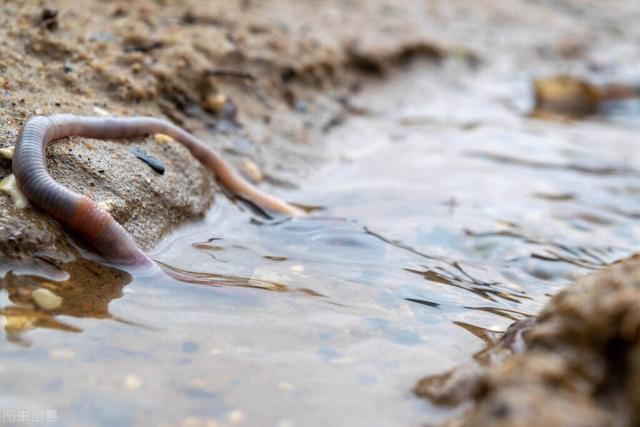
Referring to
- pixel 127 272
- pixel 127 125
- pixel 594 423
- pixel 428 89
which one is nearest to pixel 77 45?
pixel 127 125

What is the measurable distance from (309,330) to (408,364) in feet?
1.46

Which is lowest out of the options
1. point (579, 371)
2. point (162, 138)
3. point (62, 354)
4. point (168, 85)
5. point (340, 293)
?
point (340, 293)

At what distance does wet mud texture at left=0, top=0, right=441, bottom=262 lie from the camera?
337 centimetres

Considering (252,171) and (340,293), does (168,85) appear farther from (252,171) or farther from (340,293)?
(340,293)

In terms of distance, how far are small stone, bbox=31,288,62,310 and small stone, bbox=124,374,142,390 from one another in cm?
53

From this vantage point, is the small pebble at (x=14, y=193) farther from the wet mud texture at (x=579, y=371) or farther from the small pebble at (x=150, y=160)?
the wet mud texture at (x=579, y=371)

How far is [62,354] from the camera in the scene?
2244 mm

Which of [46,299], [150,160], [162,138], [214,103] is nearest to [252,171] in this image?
[214,103]

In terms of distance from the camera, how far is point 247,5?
23.7 feet

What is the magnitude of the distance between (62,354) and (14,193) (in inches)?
38.3

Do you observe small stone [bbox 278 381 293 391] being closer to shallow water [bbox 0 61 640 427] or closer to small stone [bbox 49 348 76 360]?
shallow water [bbox 0 61 640 427]

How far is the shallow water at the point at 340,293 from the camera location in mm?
2137

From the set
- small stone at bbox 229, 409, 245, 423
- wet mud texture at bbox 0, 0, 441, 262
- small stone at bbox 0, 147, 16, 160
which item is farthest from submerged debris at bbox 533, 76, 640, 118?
small stone at bbox 229, 409, 245, 423

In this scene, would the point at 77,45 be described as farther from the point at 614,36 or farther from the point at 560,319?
the point at 614,36
